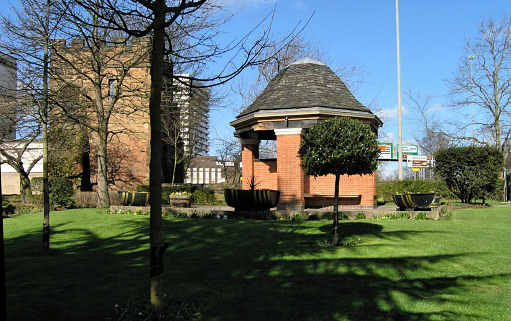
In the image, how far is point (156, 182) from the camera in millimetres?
5066

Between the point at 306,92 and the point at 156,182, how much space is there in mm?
13273

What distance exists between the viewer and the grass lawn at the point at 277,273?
5.46m

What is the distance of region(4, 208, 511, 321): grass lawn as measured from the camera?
546 cm

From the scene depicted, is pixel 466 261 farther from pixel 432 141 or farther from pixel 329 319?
pixel 432 141

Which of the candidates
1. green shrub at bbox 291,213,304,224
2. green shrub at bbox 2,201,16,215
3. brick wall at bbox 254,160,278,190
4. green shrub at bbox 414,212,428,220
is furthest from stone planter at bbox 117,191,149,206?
green shrub at bbox 414,212,428,220

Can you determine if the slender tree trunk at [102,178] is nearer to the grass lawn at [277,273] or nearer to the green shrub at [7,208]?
the green shrub at [7,208]

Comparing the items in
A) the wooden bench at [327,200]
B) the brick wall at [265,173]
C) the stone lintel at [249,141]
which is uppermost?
the stone lintel at [249,141]

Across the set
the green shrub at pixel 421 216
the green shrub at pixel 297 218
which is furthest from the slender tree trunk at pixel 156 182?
the green shrub at pixel 421 216

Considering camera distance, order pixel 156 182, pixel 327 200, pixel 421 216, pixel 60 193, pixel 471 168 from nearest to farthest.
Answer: pixel 156 182, pixel 421 216, pixel 327 200, pixel 471 168, pixel 60 193

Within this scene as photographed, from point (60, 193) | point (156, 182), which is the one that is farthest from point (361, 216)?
point (60, 193)

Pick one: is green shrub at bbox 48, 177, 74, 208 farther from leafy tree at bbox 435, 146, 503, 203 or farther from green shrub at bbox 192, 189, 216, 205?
leafy tree at bbox 435, 146, 503, 203

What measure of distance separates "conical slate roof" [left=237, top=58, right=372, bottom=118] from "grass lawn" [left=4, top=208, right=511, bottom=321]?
19.5 ft

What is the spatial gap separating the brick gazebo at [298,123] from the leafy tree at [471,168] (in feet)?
14.0

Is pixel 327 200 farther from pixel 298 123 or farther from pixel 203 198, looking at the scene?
pixel 203 198
